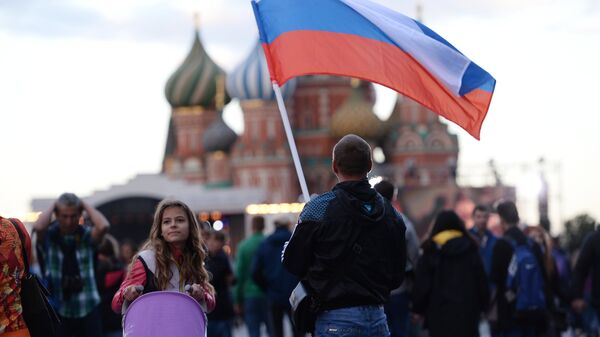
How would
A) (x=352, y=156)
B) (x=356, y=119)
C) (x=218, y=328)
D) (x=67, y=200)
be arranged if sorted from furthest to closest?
(x=356, y=119), (x=218, y=328), (x=67, y=200), (x=352, y=156)

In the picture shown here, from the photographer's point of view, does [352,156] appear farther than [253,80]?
No

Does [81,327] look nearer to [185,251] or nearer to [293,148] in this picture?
[293,148]

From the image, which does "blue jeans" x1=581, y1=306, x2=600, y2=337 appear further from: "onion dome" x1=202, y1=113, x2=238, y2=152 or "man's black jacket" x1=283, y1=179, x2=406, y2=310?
"onion dome" x1=202, y1=113, x2=238, y2=152

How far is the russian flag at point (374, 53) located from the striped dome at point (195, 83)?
60482mm

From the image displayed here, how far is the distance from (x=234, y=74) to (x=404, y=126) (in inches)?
292

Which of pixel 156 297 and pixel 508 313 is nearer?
pixel 156 297

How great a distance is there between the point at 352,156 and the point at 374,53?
1.60 meters

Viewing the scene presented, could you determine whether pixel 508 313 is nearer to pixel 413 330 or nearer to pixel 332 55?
pixel 413 330

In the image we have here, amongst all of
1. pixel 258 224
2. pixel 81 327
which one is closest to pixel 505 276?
pixel 81 327

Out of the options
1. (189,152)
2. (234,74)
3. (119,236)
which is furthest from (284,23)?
(189,152)

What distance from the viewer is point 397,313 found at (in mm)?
11180

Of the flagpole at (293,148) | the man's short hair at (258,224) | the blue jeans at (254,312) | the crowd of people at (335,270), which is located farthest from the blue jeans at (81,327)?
the blue jeans at (254,312)

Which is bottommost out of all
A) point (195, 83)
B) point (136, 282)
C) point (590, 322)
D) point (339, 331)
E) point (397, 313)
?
point (590, 322)

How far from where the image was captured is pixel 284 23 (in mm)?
8539
